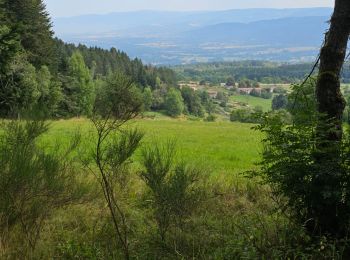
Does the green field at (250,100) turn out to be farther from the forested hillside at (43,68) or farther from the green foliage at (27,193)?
the green foliage at (27,193)

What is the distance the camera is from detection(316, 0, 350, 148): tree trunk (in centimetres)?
529

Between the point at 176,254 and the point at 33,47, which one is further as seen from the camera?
the point at 33,47

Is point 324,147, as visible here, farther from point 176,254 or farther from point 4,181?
point 4,181

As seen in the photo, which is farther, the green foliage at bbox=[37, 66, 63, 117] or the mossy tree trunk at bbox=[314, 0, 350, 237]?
the green foliage at bbox=[37, 66, 63, 117]

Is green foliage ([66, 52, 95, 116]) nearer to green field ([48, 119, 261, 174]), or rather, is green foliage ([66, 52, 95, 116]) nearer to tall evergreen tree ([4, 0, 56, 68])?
tall evergreen tree ([4, 0, 56, 68])

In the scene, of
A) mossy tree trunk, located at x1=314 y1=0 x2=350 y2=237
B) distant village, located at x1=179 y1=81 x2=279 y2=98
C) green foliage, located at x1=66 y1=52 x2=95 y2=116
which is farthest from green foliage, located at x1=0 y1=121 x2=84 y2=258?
distant village, located at x1=179 y1=81 x2=279 y2=98

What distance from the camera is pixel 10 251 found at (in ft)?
16.1

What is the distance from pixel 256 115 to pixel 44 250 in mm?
2876

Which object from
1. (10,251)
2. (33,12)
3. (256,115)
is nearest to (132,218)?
(10,251)

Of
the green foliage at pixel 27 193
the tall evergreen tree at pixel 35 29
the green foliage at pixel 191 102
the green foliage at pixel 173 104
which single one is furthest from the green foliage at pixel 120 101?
the green foliage at pixel 191 102

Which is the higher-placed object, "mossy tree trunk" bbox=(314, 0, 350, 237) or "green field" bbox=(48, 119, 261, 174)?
"mossy tree trunk" bbox=(314, 0, 350, 237)

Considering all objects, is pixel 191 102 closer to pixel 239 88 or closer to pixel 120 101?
pixel 239 88

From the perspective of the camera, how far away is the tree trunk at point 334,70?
5.29 meters

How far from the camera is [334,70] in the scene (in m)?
5.41
